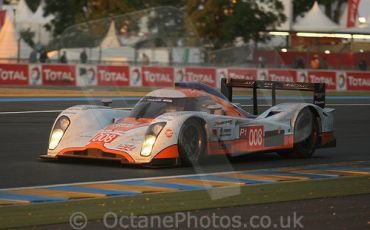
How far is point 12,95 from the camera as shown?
2881 centimetres

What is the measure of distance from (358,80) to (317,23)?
38.2 feet

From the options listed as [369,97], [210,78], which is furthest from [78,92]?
[369,97]

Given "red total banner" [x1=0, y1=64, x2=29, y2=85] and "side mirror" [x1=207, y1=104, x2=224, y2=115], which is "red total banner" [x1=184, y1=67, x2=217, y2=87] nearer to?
"red total banner" [x1=0, y1=64, x2=29, y2=85]

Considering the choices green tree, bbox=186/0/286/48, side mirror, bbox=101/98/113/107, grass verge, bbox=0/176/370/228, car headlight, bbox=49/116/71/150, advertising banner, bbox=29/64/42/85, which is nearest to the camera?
grass verge, bbox=0/176/370/228

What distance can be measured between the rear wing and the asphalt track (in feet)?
3.10

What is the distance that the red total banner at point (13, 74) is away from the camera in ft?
108

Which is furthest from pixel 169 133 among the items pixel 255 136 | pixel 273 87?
pixel 273 87

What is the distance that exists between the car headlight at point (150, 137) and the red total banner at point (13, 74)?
2144 cm

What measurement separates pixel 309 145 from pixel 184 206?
582 centimetres

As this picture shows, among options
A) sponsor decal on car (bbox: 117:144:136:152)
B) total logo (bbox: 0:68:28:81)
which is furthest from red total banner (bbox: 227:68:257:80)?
sponsor decal on car (bbox: 117:144:136:152)

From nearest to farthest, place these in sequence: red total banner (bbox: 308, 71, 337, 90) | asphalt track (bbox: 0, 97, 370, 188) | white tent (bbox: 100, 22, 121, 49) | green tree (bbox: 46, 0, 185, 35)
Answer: asphalt track (bbox: 0, 97, 370, 188) < white tent (bbox: 100, 22, 121, 49) < red total banner (bbox: 308, 71, 337, 90) < green tree (bbox: 46, 0, 185, 35)

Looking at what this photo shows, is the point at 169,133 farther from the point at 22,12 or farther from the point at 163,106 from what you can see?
the point at 22,12

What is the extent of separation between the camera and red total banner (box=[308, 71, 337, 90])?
3725 centimetres

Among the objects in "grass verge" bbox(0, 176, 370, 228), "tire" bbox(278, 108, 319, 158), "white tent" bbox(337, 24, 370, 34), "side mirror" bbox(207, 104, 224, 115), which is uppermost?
"white tent" bbox(337, 24, 370, 34)
